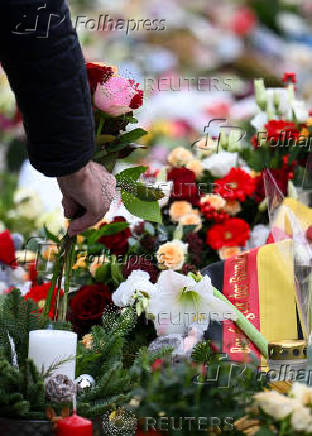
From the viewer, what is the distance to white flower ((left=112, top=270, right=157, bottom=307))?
5.96 ft

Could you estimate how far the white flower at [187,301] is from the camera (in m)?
1.52

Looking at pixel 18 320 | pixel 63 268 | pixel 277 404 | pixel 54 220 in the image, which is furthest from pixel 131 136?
pixel 54 220

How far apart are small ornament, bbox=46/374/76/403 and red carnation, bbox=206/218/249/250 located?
1.08 metres

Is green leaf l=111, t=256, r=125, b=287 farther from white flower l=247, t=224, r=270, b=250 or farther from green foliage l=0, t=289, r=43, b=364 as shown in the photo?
green foliage l=0, t=289, r=43, b=364

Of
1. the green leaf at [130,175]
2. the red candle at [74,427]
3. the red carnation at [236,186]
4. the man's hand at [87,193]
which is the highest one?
the man's hand at [87,193]

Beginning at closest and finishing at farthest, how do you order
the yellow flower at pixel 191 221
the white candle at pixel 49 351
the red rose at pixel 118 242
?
the white candle at pixel 49 351, the red rose at pixel 118 242, the yellow flower at pixel 191 221

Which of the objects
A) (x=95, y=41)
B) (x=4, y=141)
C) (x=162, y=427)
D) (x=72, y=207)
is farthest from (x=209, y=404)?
(x=4, y=141)

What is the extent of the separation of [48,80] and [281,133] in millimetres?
1393

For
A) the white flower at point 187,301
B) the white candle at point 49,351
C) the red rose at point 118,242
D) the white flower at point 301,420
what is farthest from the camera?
the red rose at point 118,242

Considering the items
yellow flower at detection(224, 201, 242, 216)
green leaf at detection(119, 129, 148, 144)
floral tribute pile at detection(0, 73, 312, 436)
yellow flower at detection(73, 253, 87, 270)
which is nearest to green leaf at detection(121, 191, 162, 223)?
floral tribute pile at detection(0, 73, 312, 436)

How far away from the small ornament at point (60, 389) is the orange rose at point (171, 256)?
2.64ft

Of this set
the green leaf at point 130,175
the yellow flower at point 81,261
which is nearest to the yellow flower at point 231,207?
the yellow flower at point 81,261

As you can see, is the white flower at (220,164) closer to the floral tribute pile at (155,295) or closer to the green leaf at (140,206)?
the floral tribute pile at (155,295)

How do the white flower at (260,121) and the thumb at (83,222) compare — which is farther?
the white flower at (260,121)
